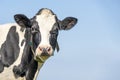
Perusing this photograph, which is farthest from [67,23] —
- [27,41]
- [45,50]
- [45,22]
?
[45,50]

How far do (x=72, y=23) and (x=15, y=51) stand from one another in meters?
2.53

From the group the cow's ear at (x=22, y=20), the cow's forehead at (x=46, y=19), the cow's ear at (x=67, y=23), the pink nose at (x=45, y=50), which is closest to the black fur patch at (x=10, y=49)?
the cow's ear at (x=22, y=20)

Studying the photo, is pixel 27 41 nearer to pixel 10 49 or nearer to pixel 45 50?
pixel 10 49

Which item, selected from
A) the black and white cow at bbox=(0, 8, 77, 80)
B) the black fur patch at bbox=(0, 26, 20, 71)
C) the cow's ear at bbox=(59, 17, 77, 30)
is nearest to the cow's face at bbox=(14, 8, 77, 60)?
the black and white cow at bbox=(0, 8, 77, 80)

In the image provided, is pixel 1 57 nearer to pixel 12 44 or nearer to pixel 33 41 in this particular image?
pixel 12 44

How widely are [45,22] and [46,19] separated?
20 cm

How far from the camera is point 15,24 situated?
15.4 metres

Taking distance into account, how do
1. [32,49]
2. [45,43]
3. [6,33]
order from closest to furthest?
[45,43]
[32,49]
[6,33]

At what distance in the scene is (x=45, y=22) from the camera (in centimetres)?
1387

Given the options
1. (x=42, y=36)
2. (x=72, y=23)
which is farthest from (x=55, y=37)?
(x=72, y=23)

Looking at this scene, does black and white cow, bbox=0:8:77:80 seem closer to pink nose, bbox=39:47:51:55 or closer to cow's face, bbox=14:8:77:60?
cow's face, bbox=14:8:77:60

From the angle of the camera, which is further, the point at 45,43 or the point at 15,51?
the point at 15,51

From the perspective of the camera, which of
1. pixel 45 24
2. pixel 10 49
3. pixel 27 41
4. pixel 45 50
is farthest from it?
pixel 10 49

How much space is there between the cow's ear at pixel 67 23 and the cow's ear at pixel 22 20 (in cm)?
125
